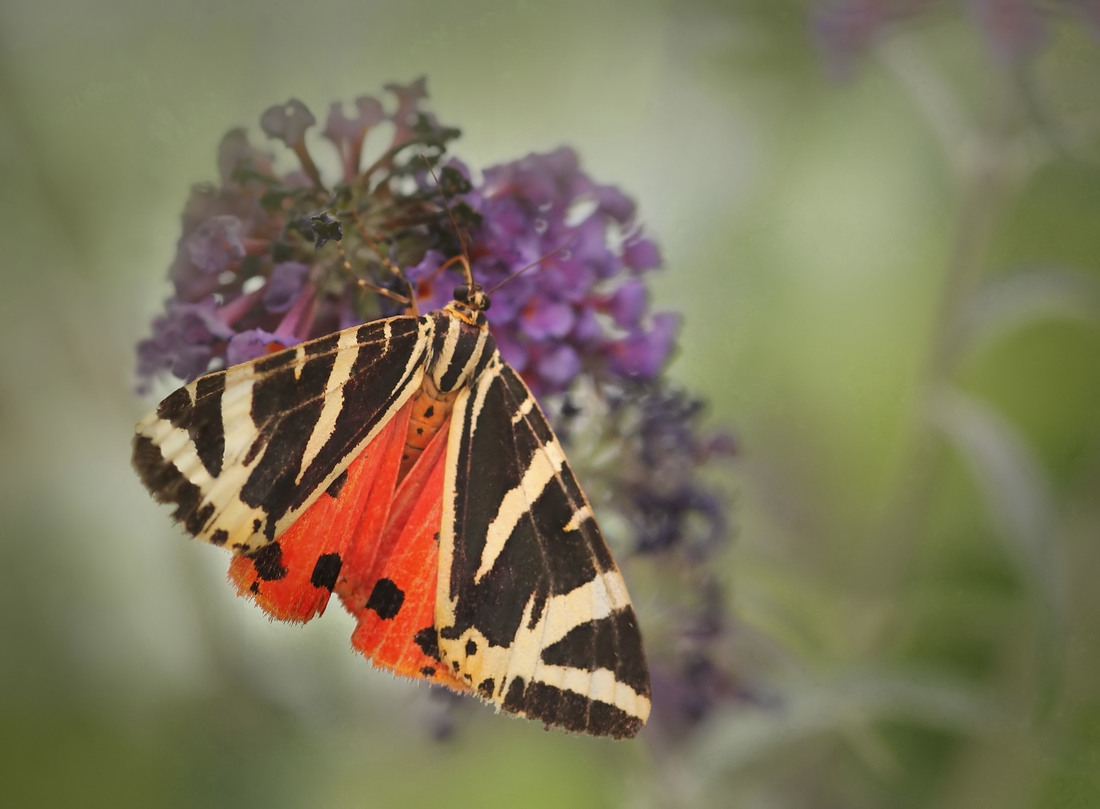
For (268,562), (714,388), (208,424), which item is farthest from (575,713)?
(714,388)

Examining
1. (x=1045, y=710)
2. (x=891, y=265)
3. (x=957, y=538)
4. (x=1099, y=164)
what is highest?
(x=891, y=265)

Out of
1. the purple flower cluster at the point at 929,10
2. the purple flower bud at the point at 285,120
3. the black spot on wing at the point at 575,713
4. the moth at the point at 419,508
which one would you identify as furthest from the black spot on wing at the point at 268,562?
the purple flower cluster at the point at 929,10

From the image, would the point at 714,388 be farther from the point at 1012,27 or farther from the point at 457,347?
the point at 457,347

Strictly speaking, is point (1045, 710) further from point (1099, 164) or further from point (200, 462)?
point (200, 462)

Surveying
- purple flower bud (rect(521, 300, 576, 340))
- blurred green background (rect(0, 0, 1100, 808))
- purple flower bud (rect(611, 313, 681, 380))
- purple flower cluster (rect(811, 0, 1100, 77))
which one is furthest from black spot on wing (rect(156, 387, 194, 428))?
purple flower cluster (rect(811, 0, 1100, 77))

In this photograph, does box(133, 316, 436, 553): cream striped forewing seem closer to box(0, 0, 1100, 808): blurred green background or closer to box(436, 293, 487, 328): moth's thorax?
box(436, 293, 487, 328): moth's thorax

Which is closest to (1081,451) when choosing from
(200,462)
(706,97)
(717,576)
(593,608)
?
(717,576)

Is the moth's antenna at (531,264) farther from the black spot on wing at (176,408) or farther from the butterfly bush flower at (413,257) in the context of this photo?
the black spot on wing at (176,408)
